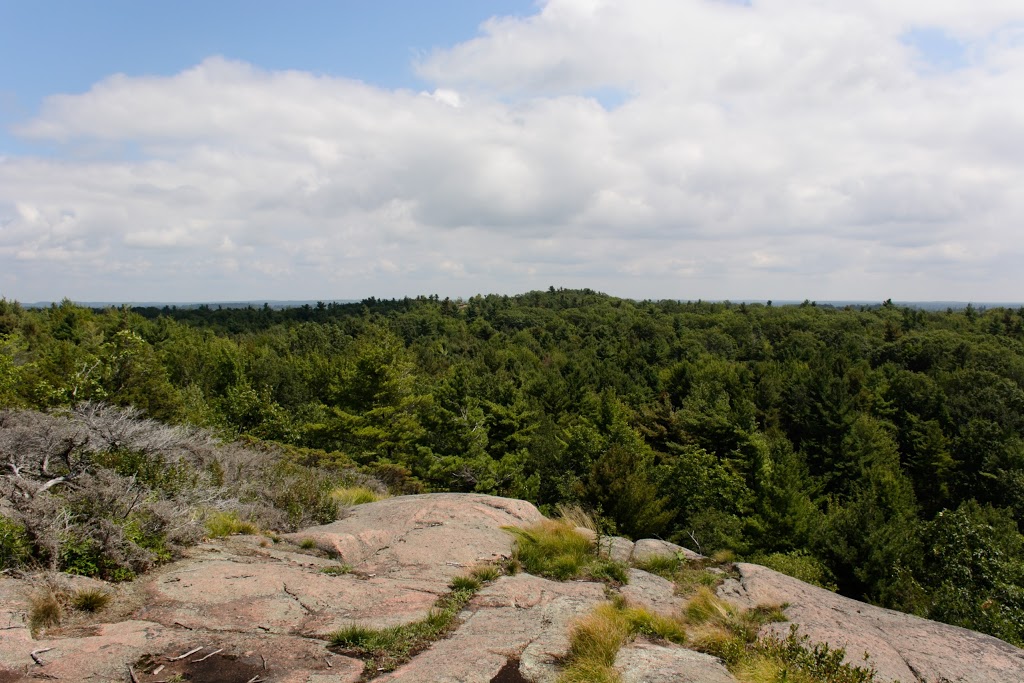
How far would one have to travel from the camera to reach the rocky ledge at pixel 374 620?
14.1 feet

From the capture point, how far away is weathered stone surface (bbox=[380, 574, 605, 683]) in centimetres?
439

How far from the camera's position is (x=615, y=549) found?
854cm

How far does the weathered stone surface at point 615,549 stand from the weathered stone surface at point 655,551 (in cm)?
10

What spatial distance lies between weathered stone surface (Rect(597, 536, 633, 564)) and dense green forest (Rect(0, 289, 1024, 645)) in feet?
1.86

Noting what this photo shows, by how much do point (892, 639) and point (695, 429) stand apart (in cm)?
3045

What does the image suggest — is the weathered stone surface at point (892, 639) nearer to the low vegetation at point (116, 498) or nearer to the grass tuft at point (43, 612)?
the low vegetation at point (116, 498)

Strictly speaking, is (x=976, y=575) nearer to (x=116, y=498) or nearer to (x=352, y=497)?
(x=352, y=497)

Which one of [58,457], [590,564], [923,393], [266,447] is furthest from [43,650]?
[923,393]

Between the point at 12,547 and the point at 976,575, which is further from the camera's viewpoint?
the point at 976,575

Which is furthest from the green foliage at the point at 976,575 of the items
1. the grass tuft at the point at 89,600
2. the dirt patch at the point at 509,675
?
the grass tuft at the point at 89,600

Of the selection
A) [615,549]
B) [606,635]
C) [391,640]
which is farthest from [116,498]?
[615,549]

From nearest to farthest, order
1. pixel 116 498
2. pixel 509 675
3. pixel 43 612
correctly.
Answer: pixel 509 675 → pixel 43 612 → pixel 116 498

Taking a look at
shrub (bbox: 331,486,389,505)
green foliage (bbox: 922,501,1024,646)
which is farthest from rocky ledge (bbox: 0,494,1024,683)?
green foliage (bbox: 922,501,1024,646)

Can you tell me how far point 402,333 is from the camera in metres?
88.7
